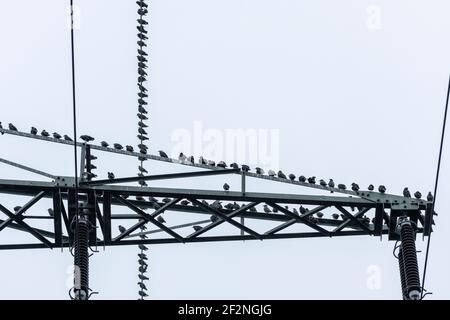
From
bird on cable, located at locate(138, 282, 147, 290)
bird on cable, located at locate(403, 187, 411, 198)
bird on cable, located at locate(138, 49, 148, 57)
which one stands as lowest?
bird on cable, located at locate(138, 282, 147, 290)

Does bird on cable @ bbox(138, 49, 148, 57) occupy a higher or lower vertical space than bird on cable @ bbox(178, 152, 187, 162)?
higher

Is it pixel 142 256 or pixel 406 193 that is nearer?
pixel 406 193

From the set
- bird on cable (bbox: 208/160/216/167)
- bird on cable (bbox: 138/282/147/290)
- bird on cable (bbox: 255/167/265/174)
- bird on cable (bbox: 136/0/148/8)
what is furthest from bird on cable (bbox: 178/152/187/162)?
bird on cable (bbox: 136/0/148/8)

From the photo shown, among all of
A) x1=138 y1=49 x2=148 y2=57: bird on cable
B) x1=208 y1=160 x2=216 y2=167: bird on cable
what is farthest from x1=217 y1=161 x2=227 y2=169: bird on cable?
x1=138 y1=49 x2=148 y2=57: bird on cable

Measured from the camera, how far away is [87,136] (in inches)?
1603

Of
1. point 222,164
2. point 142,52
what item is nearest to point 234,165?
point 222,164

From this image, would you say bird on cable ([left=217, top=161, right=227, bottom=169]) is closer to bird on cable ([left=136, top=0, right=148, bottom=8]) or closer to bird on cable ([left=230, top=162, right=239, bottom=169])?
bird on cable ([left=230, top=162, right=239, bottom=169])

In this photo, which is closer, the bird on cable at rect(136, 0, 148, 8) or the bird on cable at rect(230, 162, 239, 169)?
the bird on cable at rect(230, 162, 239, 169)

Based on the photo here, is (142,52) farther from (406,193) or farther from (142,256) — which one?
(406,193)

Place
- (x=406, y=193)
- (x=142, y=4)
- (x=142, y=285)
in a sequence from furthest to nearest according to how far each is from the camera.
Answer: (x=142, y=4) → (x=142, y=285) → (x=406, y=193)

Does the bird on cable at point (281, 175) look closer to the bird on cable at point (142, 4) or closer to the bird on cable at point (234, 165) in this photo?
the bird on cable at point (234, 165)

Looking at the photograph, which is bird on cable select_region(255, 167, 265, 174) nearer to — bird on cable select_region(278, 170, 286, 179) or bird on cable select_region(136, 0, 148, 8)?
bird on cable select_region(278, 170, 286, 179)
